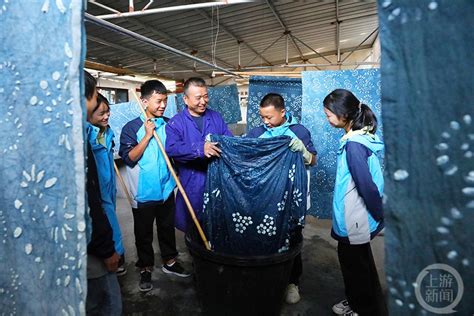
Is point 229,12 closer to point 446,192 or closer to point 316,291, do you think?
point 316,291

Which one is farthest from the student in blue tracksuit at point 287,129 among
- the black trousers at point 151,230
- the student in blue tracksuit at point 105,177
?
the student in blue tracksuit at point 105,177

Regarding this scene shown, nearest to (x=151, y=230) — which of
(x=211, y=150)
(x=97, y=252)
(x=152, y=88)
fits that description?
(x=211, y=150)

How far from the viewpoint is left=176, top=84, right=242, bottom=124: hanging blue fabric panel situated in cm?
527

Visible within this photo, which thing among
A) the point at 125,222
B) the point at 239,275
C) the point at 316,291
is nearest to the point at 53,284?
the point at 239,275

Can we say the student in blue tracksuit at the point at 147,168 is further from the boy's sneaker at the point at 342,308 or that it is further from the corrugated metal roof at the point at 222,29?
the corrugated metal roof at the point at 222,29

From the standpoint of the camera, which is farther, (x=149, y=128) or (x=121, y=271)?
(x=121, y=271)

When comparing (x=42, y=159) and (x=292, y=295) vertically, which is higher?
(x=42, y=159)

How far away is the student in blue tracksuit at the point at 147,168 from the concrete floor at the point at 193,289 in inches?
5.2

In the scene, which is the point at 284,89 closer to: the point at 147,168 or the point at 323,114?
the point at 323,114

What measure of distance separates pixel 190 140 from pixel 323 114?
1.77 metres

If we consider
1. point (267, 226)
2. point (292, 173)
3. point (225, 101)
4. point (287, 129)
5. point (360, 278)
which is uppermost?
point (225, 101)

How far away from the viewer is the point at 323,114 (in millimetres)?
3303

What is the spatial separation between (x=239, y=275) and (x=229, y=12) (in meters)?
4.11

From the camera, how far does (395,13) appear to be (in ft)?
2.14
